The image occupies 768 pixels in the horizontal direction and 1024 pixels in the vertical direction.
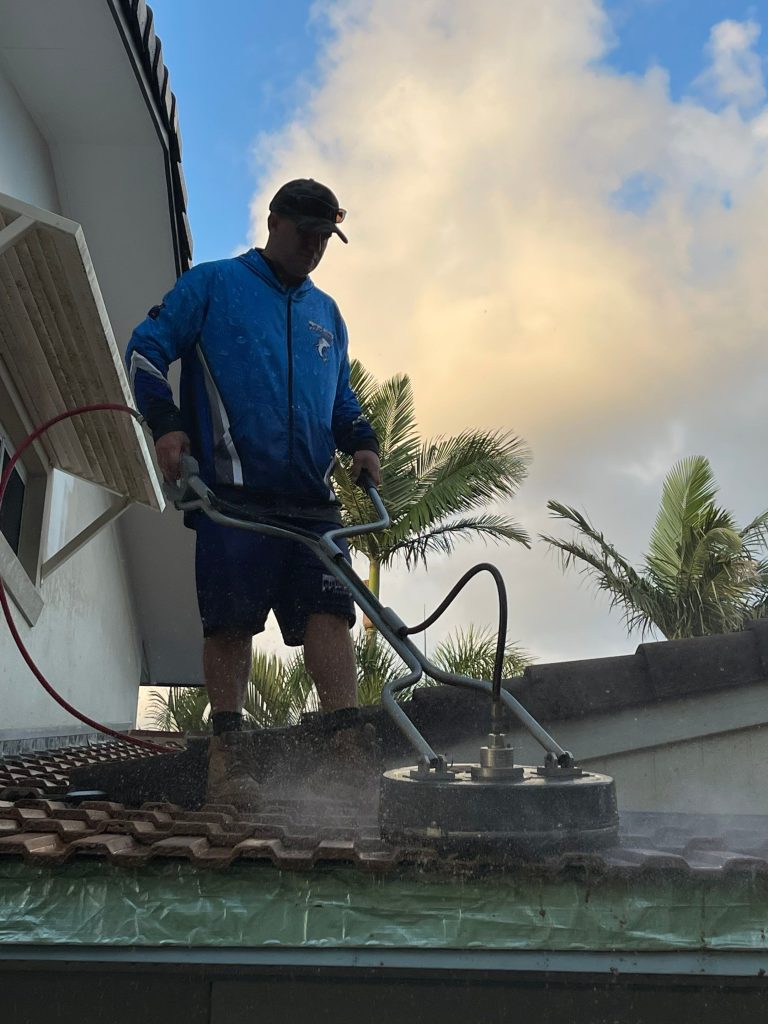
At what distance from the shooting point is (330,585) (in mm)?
2896

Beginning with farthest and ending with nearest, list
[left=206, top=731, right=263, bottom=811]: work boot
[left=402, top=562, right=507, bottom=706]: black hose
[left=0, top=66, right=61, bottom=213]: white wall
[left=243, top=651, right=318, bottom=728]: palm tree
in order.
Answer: [left=243, top=651, right=318, bottom=728]: palm tree → [left=0, top=66, right=61, bottom=213]: white wall → [left=206, top=731, right=263, bottom=811]: work boot → [left=402, top=562, right=507, bottom=706]: black hose

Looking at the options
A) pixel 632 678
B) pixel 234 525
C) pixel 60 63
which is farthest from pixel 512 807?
pixel 60 63

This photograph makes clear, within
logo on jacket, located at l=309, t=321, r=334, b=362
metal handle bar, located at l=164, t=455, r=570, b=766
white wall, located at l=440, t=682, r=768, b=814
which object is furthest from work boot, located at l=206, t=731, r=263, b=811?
white wall, located at l=440, t=682, r=768, b=814

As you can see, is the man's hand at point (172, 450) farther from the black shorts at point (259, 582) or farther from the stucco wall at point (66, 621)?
the stucco wall at point (66, 621)

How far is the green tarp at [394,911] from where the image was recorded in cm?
168

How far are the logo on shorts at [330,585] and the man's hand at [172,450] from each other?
1.71ft

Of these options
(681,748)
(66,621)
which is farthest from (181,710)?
(681,748)

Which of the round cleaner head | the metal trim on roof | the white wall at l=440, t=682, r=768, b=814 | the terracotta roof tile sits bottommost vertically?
the terracotta roof tile

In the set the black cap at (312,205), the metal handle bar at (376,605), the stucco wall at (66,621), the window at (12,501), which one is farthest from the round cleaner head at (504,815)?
the stucco wall at (66,621)

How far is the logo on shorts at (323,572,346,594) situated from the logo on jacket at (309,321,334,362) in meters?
0.70

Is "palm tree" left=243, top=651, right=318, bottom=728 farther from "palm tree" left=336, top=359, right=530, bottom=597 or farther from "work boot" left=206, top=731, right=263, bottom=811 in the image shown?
"work boot" left=206, top=731, right=263, bottom=811

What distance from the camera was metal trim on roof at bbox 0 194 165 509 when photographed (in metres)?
3.79

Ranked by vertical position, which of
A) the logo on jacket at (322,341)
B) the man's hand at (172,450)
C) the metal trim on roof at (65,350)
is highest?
the metal trim on roof at (65,350)

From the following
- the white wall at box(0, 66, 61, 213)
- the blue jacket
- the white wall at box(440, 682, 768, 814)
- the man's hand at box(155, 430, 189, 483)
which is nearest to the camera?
the man's hand at box(155, 430, 189, 483)
